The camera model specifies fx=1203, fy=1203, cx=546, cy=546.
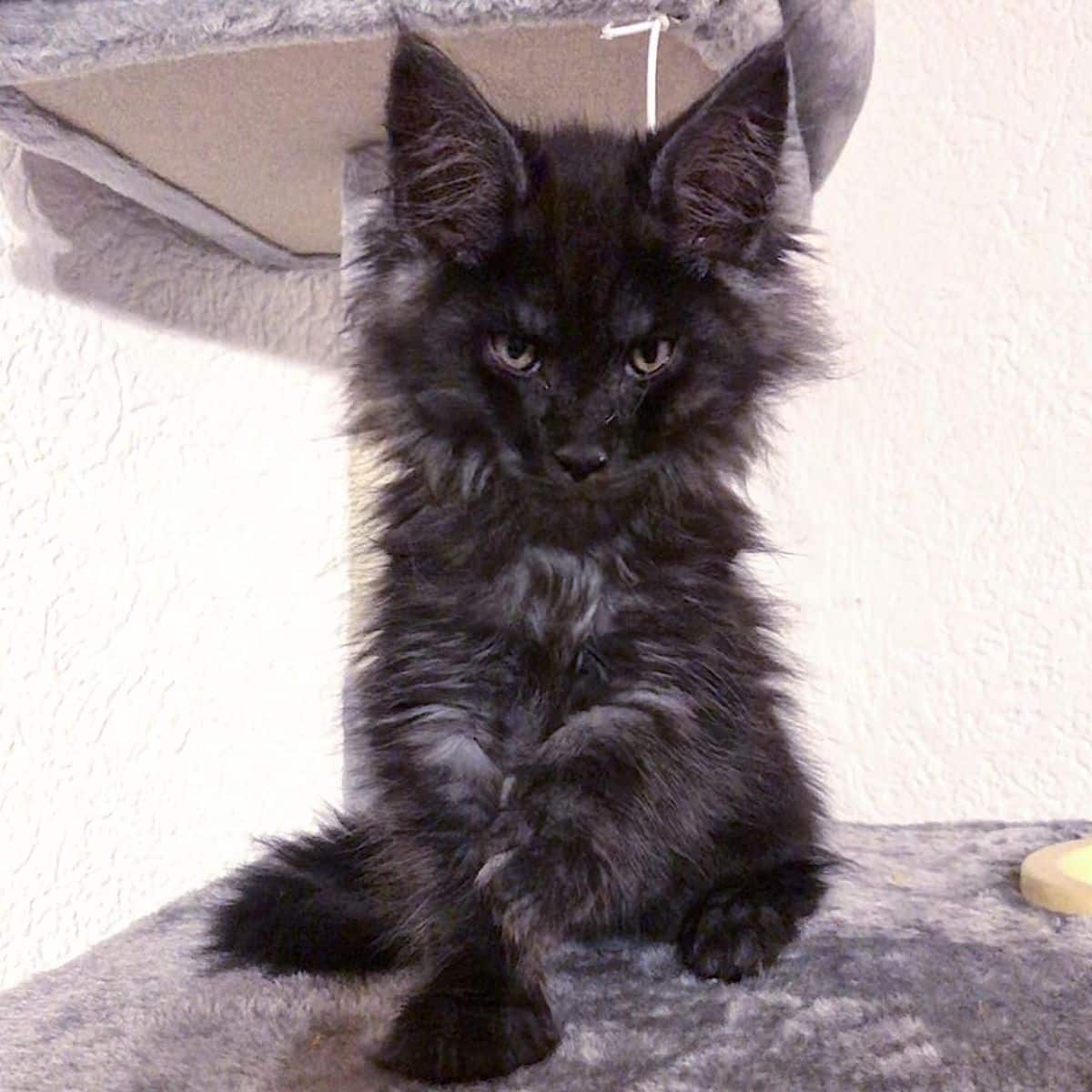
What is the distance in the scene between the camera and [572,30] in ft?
3.40

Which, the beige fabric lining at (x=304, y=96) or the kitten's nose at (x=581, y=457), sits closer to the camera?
the kitten's nose at (x=581, y=457)

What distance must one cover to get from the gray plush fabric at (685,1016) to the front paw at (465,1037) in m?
0.01

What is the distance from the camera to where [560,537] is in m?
0.94

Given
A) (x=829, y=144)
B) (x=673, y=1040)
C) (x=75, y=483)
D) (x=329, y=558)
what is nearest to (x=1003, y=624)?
(x=829, y=144)

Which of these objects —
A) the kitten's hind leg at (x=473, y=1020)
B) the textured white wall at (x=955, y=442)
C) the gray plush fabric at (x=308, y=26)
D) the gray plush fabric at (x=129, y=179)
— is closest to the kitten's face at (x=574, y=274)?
the gray plush fabric at (x=308, y=26)

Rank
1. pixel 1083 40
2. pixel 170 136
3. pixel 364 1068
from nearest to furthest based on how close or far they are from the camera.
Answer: pixel 364 1068, pixel 170 136, pixel 1083 40

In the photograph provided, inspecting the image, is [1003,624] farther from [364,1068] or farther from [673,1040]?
[364,1068]

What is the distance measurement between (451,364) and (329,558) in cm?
107

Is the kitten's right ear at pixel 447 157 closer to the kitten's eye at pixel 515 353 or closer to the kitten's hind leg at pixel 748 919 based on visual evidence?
the kitten's eye at pixel 515 353

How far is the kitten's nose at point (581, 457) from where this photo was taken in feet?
2.77

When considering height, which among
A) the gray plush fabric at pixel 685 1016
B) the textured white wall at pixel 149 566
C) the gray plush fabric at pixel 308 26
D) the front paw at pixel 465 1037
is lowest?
the gray plush fabric at pixel 685 1016

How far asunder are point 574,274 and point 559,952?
595mm

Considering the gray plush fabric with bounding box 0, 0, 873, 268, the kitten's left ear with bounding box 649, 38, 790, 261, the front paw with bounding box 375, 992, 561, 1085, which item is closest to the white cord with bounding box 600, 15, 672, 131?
the gray plush fabric with bounding box 0, 0, 873, 268

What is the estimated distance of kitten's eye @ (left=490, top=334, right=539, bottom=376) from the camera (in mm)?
877
